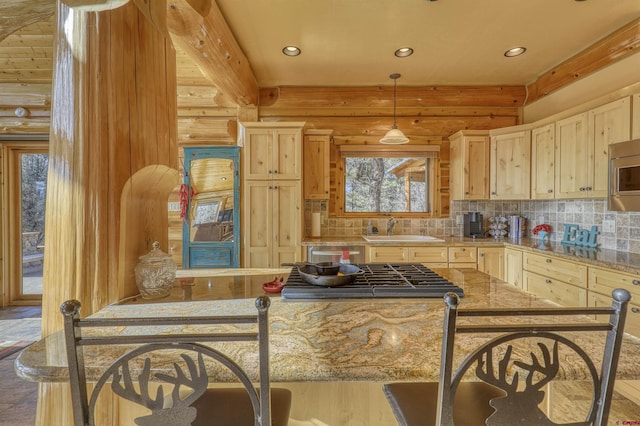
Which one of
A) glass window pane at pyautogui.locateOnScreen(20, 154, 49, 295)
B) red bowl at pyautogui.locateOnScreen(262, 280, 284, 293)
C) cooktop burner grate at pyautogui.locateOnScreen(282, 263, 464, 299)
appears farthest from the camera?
glass window pane at pyautogui.locateOnScreen(20, 154, 49, 295)

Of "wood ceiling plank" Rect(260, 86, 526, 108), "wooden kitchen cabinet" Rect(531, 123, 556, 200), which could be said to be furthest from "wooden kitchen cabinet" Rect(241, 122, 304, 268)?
"wooden kitchen cabinet" Rect(531, 123, 556, 200)

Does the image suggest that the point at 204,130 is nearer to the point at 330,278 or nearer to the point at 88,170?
the point at 88,170

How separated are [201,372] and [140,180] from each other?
1.12m

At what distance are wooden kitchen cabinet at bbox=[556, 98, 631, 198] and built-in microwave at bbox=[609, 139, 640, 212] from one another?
9 cm

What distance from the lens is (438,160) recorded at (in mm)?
4152

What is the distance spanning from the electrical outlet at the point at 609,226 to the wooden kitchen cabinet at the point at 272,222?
116 inches

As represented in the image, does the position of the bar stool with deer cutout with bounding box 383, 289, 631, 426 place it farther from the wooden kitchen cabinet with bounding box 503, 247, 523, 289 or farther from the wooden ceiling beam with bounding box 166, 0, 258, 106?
the wooden kitchen cabinet with bounding box 503, 247, 523, 289

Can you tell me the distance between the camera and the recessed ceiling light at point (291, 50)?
3.15 m

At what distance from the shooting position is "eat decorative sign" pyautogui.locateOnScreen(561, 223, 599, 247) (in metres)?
3.00

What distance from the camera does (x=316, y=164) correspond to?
3.88 metres

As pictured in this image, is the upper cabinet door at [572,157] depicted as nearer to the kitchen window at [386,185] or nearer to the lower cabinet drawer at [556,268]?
the lower cabinet drawer at [556,268]

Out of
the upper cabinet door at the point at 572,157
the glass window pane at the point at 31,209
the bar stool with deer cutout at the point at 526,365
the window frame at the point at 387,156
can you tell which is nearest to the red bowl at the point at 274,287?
the bar stool with deer cutout at the point at 526,365

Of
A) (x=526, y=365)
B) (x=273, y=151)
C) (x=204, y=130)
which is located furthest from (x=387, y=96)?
(x=526, y=365)

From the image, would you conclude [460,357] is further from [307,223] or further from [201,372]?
[307,223]
